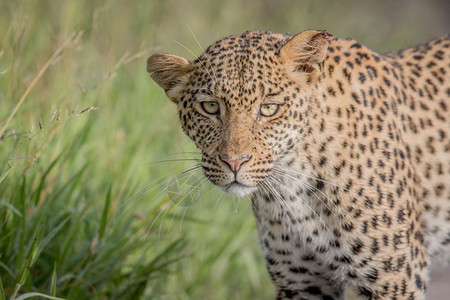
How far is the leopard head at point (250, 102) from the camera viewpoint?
4504mm

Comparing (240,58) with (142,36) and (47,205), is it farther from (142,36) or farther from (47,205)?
(142,36)

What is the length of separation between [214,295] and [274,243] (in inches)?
54.7

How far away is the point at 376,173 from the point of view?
4.89 metres

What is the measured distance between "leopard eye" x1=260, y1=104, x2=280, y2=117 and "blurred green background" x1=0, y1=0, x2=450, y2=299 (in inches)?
20.4

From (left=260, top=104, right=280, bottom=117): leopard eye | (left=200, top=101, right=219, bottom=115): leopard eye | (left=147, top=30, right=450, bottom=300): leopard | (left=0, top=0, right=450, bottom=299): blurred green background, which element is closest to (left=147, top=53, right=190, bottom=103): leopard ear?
(left=147, top=30, right=450, bottom=300): leopard

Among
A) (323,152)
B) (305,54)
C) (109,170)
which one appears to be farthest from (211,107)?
(109,170)

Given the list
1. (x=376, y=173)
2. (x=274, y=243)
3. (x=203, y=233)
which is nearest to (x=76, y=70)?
(x=203, y=233)

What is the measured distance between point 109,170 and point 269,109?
2101 mm

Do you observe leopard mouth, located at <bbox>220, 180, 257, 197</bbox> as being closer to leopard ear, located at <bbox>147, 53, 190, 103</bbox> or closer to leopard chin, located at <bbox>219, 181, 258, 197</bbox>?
leopard chin, located at <bbox>219, 181, 258, 197</bbox>

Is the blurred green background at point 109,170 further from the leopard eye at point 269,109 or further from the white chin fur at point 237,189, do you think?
the leopard eye at point 269,109

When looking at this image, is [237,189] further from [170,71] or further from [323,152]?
[170,71]

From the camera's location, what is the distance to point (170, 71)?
16.2ft

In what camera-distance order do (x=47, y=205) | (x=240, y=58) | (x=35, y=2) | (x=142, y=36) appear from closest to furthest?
1. (x=240, y=58)
2. (x=47, y=205)
3. (x=35, y=2)
4. (x=142, y=36)

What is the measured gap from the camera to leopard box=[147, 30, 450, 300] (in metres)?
4.59
